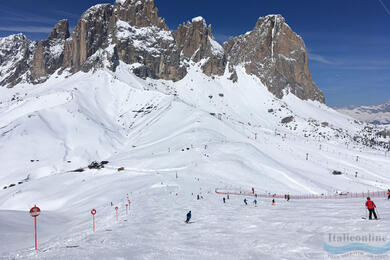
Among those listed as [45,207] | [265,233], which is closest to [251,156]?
[45,207]

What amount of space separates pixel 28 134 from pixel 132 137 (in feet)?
152

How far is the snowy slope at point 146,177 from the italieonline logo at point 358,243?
1.19 metres

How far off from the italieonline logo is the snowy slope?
119 cm

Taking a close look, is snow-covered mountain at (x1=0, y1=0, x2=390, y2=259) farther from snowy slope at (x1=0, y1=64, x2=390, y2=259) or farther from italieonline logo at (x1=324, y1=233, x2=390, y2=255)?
italieonline logo at (x1=324, y1=233, x2=390, y2=255)

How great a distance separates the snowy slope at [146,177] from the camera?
683 inches

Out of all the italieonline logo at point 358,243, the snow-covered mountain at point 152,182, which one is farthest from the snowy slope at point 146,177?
the italieonline logo at point 358,243

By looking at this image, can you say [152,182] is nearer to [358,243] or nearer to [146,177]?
[146,177]

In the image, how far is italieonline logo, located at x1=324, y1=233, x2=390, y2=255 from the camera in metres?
12.0

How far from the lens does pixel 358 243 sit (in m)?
12.9

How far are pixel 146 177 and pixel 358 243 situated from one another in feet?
165

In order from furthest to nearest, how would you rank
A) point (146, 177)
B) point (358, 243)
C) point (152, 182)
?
point (146, 177)
point (152, 182)
point (358, 243)

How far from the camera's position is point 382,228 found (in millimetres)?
14438

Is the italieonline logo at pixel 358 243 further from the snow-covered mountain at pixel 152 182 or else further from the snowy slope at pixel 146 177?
the snowy slope at pixel 146 177

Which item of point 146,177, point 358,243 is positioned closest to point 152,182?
point 146,177
